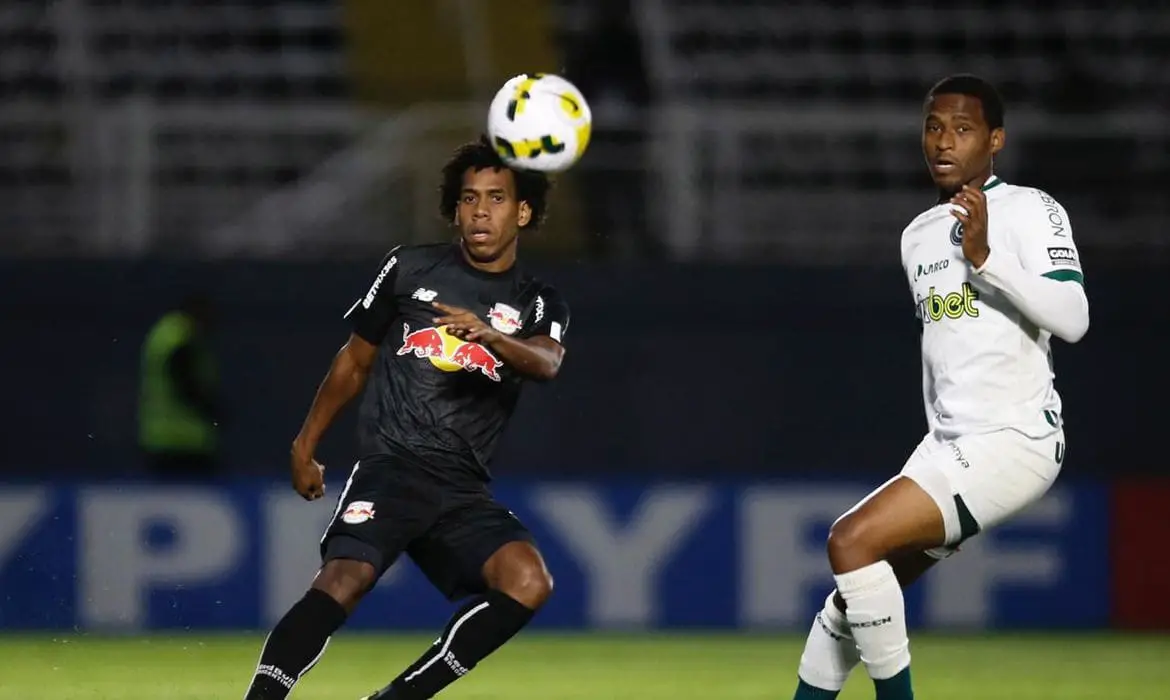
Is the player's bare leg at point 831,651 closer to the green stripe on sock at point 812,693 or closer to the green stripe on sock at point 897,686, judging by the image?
the green stripe on sock at point 812,693

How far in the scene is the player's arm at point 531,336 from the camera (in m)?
6.00

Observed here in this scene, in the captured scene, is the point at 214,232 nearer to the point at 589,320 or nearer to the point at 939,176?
the point at 589,320

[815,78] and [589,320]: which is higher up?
[815,78]

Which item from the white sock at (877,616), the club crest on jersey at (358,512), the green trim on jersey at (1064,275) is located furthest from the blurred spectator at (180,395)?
the green trim on jersey at (1064,275)

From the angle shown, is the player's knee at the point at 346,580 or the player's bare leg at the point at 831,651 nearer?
the player's knee at the point at 346,580

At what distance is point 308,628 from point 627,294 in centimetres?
854

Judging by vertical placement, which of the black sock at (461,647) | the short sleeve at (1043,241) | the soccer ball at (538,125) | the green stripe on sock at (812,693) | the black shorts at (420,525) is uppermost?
the soccer ball at (538,125)

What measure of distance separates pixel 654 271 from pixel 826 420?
174 centimetres

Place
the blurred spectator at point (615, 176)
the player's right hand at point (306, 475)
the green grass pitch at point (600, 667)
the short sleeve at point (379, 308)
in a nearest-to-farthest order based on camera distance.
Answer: the player's right hand at point (306, 475) → the short sleeve at point (379, 308) → the green grass pitch at point (600, 667) → the blurred spectator at point (615, 176)

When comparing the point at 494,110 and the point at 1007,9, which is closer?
the point at 494,110

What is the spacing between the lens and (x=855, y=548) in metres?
6.04

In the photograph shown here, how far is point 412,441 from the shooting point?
657cm

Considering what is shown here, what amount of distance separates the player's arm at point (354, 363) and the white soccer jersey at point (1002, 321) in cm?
173

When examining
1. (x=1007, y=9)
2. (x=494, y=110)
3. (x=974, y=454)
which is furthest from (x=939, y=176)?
(x=1007, y=9)
